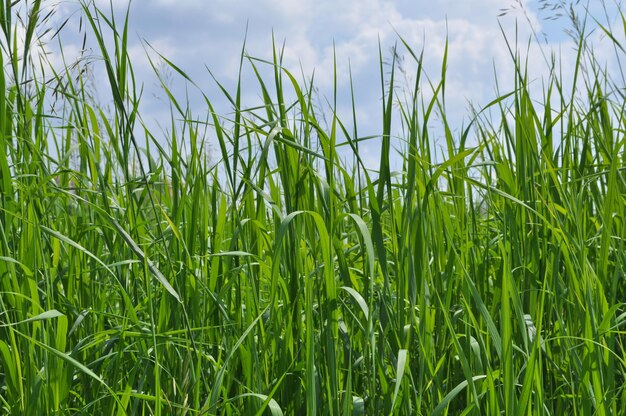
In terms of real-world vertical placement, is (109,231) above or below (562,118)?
below

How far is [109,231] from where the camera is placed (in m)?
1.56

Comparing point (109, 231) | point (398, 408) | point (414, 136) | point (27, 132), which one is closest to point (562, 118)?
point (414, 136)

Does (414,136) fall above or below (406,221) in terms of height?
above

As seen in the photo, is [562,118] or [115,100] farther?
[562,118]

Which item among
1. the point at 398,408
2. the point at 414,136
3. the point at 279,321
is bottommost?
the point at 398,408

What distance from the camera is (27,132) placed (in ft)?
5.01

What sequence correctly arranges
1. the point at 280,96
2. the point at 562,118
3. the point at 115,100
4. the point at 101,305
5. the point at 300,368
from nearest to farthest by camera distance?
the point at 115,100 → the point at 300,368 → the point at 280,96 → the point at 101,305 → the point at 562,118

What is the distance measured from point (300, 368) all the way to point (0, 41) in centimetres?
76

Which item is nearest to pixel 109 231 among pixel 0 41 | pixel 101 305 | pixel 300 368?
pixel 101 305

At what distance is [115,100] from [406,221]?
49 centimetres

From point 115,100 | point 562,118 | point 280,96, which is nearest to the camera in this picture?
point 115,100

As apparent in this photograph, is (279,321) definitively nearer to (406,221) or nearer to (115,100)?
(406,221)

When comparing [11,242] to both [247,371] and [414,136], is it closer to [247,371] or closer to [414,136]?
[247,371]

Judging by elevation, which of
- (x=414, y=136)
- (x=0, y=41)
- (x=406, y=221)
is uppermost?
(x=0, y=41)
